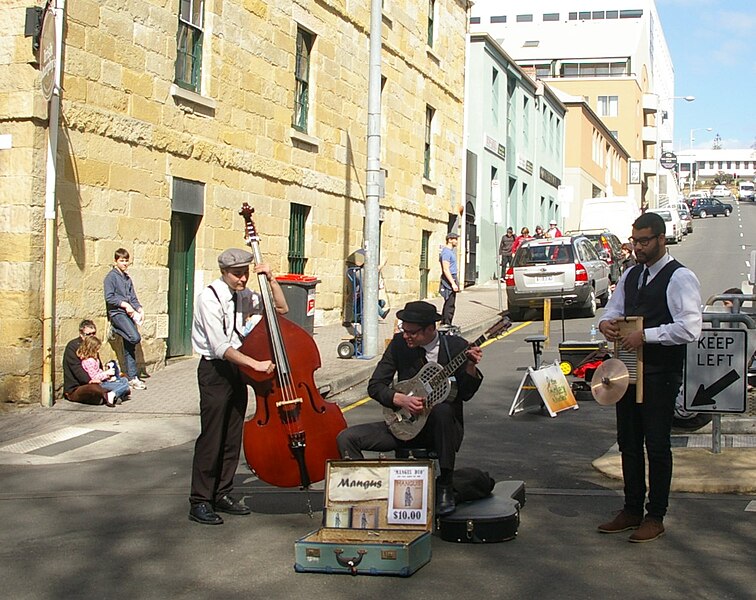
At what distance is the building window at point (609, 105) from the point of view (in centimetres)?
7263

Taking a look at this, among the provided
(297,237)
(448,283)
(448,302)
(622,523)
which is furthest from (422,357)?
(297,237)

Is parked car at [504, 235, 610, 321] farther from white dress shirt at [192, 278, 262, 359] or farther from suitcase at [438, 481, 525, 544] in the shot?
suitcase at [438, 481, 525, 544]

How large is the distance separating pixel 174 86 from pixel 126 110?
1205mm

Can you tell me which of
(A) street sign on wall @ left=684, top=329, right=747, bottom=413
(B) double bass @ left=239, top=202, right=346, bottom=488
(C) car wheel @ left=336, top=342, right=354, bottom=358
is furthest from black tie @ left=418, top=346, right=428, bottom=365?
(C) car wheel @ left=336, top=342, right=354, bottom=358

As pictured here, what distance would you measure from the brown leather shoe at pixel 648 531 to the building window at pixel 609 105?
6984cm

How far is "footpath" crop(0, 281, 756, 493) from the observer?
7688 millimetres

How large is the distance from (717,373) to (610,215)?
32510 mm

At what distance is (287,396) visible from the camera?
6.46 m

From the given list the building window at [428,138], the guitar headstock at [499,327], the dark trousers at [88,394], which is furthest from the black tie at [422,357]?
the building window at [428,138]

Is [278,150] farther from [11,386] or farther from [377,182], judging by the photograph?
[11,386]

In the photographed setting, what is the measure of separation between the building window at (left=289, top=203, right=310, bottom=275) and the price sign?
1310 cm

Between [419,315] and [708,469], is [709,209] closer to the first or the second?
[708,469]

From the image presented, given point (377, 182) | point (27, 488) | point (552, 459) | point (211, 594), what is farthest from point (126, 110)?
point (211, 594)

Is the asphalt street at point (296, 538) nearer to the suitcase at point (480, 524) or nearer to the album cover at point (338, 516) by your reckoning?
the suitcase at point (480, 524)
